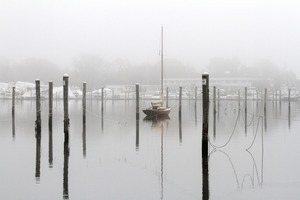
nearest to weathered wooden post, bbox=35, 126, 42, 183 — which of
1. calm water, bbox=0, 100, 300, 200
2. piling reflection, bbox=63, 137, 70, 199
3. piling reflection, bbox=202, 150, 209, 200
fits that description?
calm water, bbox=0, 100, 300, 200

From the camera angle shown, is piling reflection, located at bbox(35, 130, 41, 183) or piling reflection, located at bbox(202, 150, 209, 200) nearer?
piling reflection, located at bbox(202, 150, 209, 200)

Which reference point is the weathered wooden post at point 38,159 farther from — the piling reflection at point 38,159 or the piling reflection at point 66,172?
the piling reflection at point 66,172

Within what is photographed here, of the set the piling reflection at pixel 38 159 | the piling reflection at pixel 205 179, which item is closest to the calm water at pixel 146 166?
the piling reflection at pixel 38 159

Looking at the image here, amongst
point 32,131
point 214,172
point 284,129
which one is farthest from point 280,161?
point 32,131

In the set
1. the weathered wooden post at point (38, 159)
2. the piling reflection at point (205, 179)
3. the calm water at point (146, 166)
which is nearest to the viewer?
the piling reflection at point (205, 179)

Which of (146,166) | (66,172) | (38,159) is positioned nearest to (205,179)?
(146,166)

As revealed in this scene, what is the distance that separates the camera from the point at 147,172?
15.4m

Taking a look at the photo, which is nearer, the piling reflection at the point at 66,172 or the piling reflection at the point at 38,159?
the piling reflection at the point at 66,172

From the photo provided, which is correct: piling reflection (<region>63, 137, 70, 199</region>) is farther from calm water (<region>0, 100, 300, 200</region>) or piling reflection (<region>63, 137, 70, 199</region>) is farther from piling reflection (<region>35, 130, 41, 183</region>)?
piling reflection (<region>35, 130, 41, 183</region>)

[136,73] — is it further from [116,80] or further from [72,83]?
[72,83]

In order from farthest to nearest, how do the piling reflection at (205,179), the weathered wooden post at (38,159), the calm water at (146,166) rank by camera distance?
the weathered wooden post at (38,159) → the calm water at (146,166) → the piling reflection at (205,179)

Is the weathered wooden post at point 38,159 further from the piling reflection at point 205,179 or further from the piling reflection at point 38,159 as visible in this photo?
the piling reflection at point 205,179

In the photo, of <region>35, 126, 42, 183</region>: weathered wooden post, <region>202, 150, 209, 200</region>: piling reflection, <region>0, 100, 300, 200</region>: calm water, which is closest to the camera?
<region>202, 150, 209, 200</region>: piling reflection

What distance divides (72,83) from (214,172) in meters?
131
